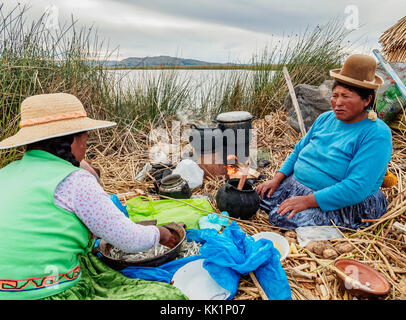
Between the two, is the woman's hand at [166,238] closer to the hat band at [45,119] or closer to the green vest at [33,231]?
the green vest at [33,231]

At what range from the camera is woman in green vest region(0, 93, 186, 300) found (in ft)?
4.37

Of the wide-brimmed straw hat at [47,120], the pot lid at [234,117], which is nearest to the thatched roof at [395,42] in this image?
the pot lid at [234,117]

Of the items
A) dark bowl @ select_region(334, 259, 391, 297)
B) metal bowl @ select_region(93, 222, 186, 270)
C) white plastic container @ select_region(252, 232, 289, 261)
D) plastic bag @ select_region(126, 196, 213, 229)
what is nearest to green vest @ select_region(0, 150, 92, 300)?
metal bowl @ select_region(93, 222, 186, 270)

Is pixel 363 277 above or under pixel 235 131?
under

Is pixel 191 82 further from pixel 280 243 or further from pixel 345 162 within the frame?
pixel 280 243

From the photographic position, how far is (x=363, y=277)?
2033 millimetres

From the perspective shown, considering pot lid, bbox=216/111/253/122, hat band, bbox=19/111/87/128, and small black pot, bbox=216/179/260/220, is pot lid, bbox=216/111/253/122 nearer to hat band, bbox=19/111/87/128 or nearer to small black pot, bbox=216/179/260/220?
small black pot, bbox=216/179/260/220

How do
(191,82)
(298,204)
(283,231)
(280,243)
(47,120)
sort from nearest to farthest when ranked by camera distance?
(47,120) → (280,243) → (298,204) → (283,231) → (191,82)

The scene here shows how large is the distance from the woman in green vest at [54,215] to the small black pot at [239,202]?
1372 millimetres

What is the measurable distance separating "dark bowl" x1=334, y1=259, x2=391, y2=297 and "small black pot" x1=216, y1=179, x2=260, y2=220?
0.98 m

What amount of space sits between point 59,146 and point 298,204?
2.07 m

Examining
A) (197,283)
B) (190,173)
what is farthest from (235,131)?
(197,283)
